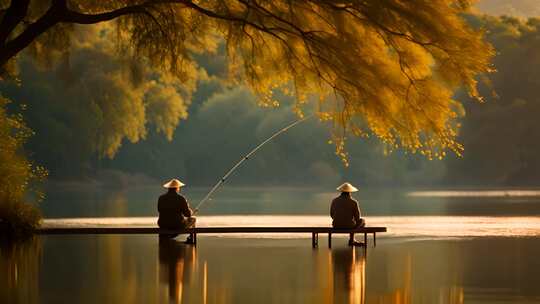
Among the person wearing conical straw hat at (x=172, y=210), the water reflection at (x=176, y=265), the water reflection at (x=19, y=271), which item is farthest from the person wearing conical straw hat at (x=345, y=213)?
the water reflection at (x=19, y=271)

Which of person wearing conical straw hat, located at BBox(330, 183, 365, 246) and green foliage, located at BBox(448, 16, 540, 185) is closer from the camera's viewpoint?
person wearing conical straw hat, located at BBox(330, 183, 365, 246)

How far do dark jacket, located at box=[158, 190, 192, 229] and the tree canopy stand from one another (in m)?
2.59

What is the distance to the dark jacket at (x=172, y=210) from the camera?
24477 mm

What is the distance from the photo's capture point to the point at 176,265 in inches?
791

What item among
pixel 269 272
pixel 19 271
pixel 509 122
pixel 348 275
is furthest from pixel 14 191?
pixel 509 122

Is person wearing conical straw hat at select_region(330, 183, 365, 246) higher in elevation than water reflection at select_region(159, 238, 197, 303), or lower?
higher

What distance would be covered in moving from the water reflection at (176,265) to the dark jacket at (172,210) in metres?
0.47

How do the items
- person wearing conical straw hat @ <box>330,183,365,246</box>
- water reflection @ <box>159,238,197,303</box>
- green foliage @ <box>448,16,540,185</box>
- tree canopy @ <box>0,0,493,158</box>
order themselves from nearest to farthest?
water reflection @ <box>159,238,197,303</box>, tree canopy @ <box>0,0,493,158</box>, person wearing conical straw hat @ <box>330,183,365,246</box>, green foliage @ <box>448,16,540,185</box>

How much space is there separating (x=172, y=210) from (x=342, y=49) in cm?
556

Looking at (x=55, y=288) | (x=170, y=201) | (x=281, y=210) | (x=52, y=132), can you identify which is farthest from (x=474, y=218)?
(x=52, y=132)

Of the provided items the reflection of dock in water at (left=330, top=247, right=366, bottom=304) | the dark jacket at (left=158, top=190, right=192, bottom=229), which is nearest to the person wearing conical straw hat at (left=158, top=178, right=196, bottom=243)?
the dark jacket at (left=158, top=190, right=192, bottom=229)

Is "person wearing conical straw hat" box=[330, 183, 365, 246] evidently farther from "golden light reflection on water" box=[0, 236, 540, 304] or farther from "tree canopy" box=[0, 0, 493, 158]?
"tree canopy" box=[0, 0, 493, 158]

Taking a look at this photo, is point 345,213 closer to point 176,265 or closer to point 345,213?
point 345,213

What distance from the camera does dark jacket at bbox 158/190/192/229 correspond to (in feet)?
80.3
